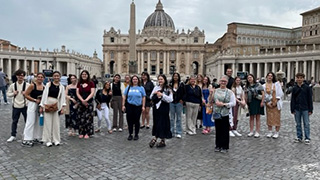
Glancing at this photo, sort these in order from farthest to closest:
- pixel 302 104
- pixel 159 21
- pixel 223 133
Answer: pixel 159 21, pixel 302 104, pixel 223 133

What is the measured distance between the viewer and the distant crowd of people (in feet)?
25.2

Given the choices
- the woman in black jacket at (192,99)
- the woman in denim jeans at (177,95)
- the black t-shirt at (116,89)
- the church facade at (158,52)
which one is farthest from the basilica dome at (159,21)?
the woman in denim jeans at (177,95)

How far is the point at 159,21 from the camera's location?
368 feet

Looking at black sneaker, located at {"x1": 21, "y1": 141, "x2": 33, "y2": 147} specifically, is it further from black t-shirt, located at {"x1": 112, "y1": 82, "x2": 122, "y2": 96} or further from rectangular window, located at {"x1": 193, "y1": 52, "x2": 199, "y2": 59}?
rectangular window, located at {"x1": 193, "y1": 52, "x2": 199, "y2": 59}

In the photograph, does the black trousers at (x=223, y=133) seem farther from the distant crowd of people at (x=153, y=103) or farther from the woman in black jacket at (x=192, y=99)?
the woman in black jacket at (x=192, y=99)

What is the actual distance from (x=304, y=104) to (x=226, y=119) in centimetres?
260

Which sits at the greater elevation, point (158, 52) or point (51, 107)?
point (158, 52)

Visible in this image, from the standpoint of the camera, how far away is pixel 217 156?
696 centimetres

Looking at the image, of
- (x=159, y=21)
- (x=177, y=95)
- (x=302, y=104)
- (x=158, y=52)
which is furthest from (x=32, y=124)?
(x=159, y=21)

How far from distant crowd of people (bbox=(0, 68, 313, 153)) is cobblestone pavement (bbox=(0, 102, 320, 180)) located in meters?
0.39

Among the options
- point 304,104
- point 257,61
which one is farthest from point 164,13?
point 304,104

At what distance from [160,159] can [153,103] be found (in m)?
1.68

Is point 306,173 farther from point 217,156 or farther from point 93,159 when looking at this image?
point 93,159

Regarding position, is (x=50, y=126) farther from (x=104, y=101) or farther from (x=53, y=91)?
(x=104, y=101)
